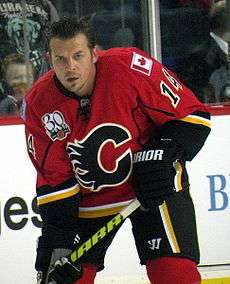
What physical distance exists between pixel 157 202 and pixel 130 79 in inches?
17.2

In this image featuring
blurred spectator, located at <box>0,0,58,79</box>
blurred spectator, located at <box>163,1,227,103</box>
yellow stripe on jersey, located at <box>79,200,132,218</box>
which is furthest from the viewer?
blurred spectator, located at <box>163,1,227,103</box>

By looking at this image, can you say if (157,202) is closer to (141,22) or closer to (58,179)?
(58,179)

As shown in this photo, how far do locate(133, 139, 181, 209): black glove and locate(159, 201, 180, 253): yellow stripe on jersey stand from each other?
0.09 metres

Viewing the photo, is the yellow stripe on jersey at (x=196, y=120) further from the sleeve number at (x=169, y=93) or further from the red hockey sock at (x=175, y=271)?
the red hockey sock at (x=175, y=271)

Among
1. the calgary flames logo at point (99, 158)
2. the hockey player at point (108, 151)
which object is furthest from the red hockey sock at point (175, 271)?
the calgary flames logo at point (99, 158)

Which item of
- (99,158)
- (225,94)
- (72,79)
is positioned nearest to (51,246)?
(99,158)

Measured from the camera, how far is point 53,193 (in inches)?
146

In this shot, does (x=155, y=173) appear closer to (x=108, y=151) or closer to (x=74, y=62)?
(x=108, y=151)

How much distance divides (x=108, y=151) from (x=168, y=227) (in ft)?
1.15

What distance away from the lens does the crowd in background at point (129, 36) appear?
4895 mm

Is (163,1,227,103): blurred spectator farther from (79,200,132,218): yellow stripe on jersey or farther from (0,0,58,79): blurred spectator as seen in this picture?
(79,200,132,218): yellow stripe on jersey

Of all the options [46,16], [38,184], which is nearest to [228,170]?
[46,16]

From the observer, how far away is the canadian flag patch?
3.59m

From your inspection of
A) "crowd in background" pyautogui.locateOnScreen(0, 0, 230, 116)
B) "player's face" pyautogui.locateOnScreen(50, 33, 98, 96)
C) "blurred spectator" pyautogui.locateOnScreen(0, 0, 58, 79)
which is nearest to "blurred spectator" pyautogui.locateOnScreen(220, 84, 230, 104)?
"crowd in background" pyautogui.locateOnScreen(0, 0, 230, 116)
